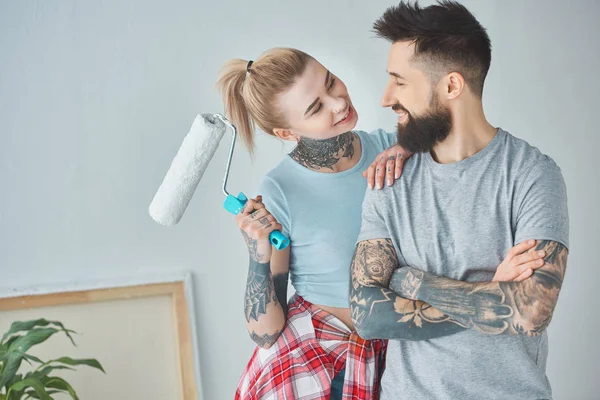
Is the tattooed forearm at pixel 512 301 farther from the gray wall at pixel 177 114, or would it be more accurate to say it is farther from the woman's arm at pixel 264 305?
the gray wall at pixel 177 114

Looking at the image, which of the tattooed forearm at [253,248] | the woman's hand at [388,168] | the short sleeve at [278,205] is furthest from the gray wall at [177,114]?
the woman's hand at [388,168]

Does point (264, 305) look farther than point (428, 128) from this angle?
Yes

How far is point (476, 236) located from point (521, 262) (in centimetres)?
13

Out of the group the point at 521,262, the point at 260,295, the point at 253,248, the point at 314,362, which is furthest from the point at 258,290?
the point at 521,262

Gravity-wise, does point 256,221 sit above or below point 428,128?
below

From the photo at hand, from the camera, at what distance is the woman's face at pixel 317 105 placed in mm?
1859

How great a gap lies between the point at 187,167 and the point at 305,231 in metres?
0.37

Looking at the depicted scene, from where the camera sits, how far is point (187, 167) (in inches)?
70.9

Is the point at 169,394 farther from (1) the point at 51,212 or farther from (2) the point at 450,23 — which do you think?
(2) the point at 450,23

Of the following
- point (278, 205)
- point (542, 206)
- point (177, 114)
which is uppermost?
point (177, 114)

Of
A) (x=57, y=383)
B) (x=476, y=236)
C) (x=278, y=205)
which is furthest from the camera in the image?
(x=57, y=383)

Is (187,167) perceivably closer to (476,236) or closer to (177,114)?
(476,236)

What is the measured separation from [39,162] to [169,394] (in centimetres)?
105

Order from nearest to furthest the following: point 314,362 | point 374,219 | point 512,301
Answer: point 512,301
point 374,219
point 314,362
